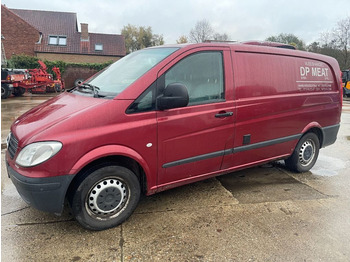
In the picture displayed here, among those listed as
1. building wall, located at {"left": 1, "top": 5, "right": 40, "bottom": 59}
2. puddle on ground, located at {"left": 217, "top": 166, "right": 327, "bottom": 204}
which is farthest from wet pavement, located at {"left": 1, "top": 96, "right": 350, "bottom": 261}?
building wall, located at {"left": 1, "top": 5, "right": 40, "bottom": 59}

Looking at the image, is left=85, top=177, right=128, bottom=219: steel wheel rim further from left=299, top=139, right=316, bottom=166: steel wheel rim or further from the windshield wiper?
left=299, top=139, right=316, bottom=166: steel wheel rim

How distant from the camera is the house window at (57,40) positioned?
30781mm

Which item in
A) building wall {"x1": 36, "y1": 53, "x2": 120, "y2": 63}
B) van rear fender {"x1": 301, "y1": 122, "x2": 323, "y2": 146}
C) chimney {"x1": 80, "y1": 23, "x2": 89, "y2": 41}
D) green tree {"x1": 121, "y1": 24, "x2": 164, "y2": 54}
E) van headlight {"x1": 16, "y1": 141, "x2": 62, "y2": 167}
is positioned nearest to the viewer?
van headlight {"x1": 16, "y1": 141, "x2": 62, "y2": 167}

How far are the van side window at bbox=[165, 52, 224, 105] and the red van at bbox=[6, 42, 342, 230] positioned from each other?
0.04 ft

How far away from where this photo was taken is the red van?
2453 millimetres

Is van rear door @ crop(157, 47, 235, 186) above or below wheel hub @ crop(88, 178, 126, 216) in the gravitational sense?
above

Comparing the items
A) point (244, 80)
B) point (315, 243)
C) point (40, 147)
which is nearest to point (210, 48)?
point (244, 80)

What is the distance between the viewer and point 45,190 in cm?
241

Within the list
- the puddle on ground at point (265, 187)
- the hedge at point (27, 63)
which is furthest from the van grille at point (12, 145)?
the hedge at point (27, 63)

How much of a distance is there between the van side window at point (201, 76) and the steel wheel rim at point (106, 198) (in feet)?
3.82

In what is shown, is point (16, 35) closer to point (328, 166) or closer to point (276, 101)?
point (276, 101)

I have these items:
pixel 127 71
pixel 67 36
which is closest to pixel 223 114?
pixel 127 71

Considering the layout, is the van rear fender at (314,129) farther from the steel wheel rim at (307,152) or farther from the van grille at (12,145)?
the van grille at (12,145)

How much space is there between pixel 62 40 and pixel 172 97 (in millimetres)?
32759
